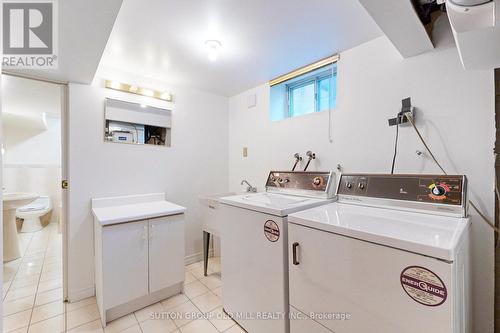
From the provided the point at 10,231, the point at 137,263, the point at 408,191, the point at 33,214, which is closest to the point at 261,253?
the point at 408,191

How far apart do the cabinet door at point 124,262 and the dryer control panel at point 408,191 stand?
65.1 inches

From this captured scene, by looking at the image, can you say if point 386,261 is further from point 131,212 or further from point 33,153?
point 33,153

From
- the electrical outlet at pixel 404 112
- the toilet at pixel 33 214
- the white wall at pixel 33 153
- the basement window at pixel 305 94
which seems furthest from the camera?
the white wall at pixel 33 153

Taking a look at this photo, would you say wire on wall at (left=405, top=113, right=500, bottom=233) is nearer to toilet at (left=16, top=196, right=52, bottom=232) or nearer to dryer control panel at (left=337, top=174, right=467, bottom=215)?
dryer control panel at (left=337, top=174, right=467, bottom=215)

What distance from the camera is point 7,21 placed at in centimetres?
117

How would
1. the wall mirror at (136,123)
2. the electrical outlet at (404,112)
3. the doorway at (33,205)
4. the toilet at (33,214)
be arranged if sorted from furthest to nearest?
the toilet at (33,214), the wall mirror at (136,123), the doorway at (33,205), the electrical outlet at (404,112)

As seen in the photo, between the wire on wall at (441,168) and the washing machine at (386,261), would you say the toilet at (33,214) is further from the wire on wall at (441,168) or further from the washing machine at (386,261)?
the wire on wall at (441,168)

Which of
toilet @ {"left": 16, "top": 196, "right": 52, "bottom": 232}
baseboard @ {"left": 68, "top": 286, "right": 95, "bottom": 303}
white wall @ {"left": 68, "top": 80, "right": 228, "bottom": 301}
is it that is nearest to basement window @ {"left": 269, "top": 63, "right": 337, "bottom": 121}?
white wall @ {"left": 68, "top": 80, "right": 228, "bottom": 301}

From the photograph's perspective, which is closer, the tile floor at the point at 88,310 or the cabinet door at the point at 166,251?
the tile floor at the point at 88,310

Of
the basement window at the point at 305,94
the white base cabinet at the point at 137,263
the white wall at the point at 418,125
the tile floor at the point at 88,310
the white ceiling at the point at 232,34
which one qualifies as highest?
the white ceiling at the point at 232,34

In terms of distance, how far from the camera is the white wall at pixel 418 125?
→ 123 centimetres

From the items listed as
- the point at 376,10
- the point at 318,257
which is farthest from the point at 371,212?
the point at 376,10

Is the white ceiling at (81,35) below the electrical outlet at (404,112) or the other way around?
the other way around

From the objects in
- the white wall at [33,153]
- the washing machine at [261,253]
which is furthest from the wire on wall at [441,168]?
the white wall at [33,153]
